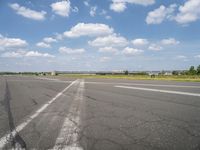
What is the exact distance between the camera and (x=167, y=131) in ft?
13.9

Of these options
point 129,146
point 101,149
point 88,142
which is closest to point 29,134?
point 88,142

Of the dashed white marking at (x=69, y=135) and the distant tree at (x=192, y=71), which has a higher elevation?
the distant tree at (x=192, y=71)

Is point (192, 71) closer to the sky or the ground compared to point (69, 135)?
closer to the sky

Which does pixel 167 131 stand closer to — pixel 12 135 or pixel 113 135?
pixel 113 135

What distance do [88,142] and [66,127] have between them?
114cm

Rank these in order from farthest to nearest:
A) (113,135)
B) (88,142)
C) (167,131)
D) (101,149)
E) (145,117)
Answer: (145,117)
(167,131)
(113,135)
(88,142)
(101,149)

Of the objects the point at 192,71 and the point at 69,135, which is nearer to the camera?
the point at 69,135

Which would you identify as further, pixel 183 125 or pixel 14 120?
pixel 14 120

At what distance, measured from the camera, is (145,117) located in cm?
550

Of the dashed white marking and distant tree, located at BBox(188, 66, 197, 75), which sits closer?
the dashed white marking

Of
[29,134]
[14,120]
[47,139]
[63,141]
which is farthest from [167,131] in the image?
[14,120]

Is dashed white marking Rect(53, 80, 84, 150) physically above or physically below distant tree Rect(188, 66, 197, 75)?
below

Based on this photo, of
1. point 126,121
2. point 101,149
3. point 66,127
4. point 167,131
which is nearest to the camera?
point 101,149

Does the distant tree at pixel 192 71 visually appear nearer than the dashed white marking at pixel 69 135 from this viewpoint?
No
